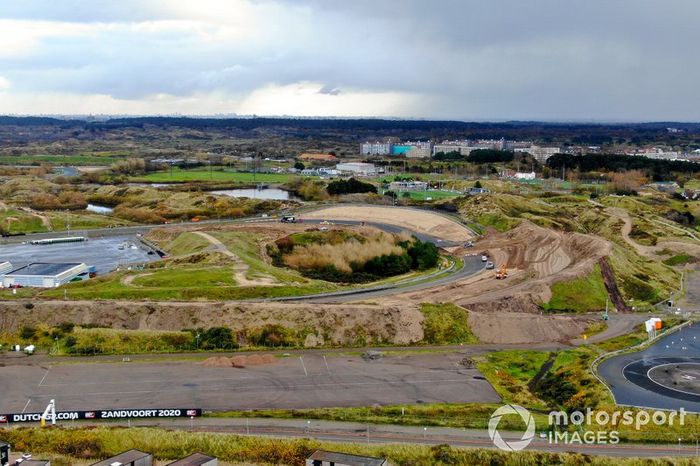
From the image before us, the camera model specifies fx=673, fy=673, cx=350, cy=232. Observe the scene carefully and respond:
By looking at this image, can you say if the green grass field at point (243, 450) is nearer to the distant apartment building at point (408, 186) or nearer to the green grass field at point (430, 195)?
the green grass field at point (430, 195)

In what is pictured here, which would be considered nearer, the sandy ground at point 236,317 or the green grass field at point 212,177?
the sandy ground at point 236,317

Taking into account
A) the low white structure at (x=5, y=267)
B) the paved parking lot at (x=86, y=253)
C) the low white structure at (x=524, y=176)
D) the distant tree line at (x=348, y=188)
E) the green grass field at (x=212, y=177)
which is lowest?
the paved parking lot at (x=86, y=253)

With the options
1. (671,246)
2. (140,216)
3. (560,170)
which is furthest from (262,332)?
(560,170)

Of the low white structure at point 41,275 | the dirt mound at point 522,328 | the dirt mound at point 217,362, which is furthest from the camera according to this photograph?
the low white structure at point 41,275

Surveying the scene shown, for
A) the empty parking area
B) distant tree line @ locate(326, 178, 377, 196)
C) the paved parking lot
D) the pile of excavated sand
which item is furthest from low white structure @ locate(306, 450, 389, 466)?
distant tree line @ locate(326, 178, 377, 196)

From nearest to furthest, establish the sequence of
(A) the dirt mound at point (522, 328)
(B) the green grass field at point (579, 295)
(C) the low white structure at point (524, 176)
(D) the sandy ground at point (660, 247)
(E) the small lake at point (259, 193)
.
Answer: (A) the dirt mound at point (522, 328)
(B) the green grass field at point (579, 295)
(D) the sandy ground at point (660, 247)
(E) the small lake at point (259, 193)
(C) the low white structure at point (524, 176)

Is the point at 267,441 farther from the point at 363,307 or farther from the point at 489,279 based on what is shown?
the point at 489,279

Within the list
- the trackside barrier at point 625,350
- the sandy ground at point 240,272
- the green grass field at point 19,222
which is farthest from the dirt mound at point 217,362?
the green grass field at point 19,222
